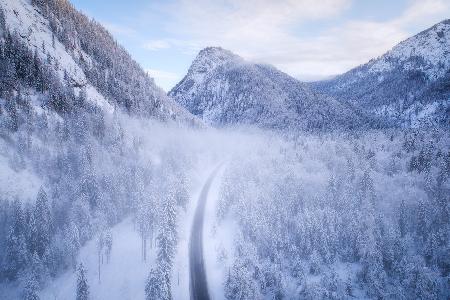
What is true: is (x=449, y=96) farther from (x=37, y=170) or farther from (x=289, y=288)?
(x=37, y=170)

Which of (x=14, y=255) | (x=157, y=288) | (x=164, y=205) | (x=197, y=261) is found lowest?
(x=197, y=261)

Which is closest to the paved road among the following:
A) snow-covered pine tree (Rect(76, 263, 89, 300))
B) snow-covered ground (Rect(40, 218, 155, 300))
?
snow-covered ground (Rect(40, 218, 155, 300))

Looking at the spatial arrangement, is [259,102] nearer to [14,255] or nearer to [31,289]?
[14,255]

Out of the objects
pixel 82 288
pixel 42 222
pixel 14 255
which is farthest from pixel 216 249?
pixel 14 255

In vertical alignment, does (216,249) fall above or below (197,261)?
above

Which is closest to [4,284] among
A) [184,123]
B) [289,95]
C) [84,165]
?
[84,165]

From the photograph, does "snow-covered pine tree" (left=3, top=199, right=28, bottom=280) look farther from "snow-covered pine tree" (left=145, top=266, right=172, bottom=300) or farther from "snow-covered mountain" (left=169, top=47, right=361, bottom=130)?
"snow-covered mountain" (left=169, top=47, right=361, bottom=130)
